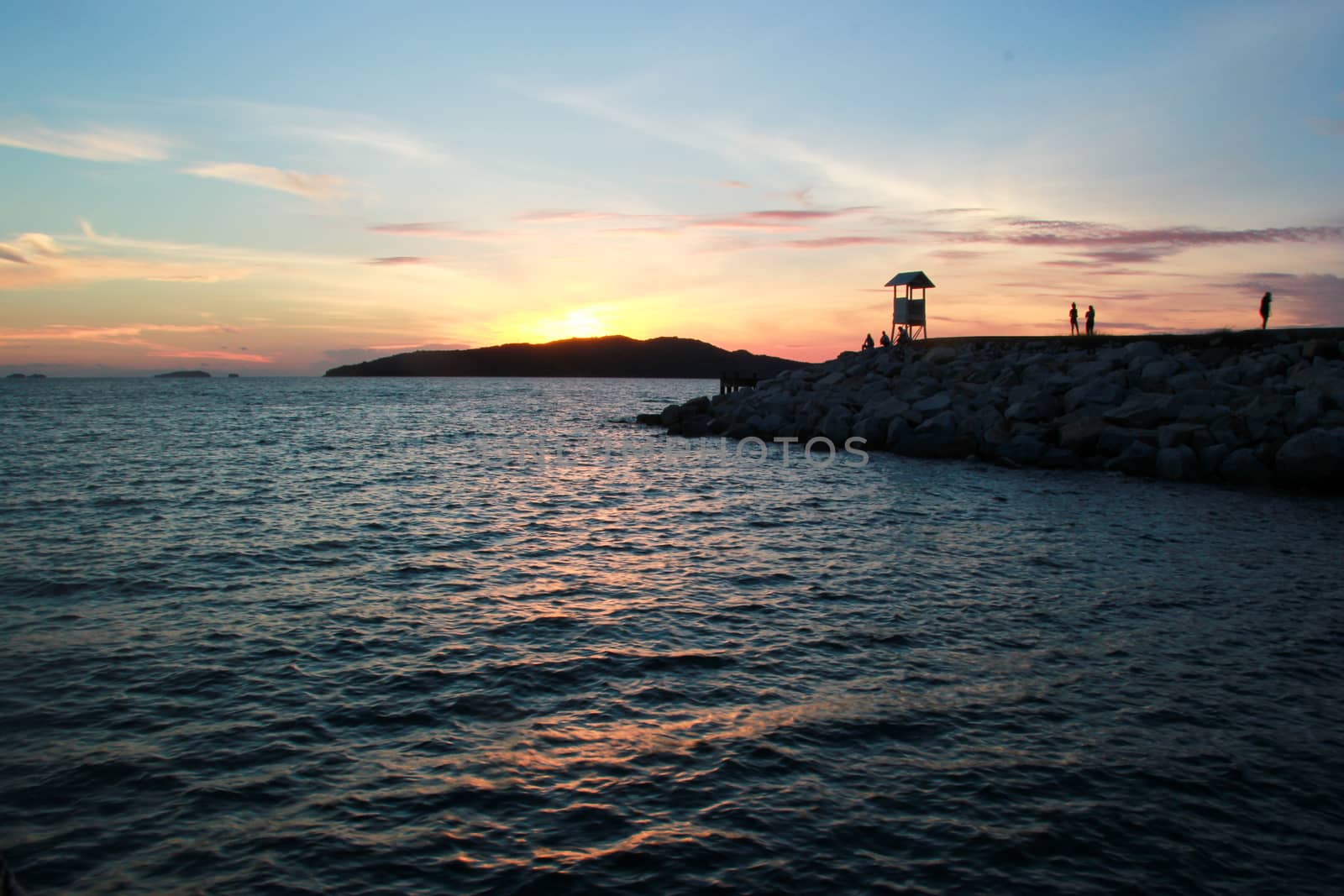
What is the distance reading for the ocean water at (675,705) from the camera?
209 inches

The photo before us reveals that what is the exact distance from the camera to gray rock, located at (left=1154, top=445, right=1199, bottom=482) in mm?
22375

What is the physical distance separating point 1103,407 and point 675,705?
2390cm

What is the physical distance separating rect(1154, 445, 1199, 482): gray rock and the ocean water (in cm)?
514

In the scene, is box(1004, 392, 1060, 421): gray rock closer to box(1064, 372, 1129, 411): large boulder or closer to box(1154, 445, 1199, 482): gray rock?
box(1064, 372, 1129, 411): large boulder

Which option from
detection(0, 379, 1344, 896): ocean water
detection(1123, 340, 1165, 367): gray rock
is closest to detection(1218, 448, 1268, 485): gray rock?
detection(0, 379, 1344, 896): ocean water

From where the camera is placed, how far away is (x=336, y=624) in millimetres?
10156

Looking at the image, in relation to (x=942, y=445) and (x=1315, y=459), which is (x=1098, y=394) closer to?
(x=942, y=445)

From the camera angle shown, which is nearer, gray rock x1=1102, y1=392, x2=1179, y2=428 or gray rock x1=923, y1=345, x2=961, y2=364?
gray rock x1=1102, y1=392, x2=1179, y2=428

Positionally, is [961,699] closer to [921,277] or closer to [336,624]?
[336,624]

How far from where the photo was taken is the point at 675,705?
7.70m

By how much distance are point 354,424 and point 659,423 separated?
63.9ft

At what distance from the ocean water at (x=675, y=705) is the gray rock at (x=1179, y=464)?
514 cm

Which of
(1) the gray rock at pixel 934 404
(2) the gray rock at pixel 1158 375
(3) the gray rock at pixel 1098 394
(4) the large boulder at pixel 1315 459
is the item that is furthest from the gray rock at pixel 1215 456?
(1) the gray rock at pixel 934 404

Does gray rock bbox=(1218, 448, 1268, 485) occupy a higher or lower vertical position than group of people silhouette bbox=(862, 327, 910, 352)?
lower
